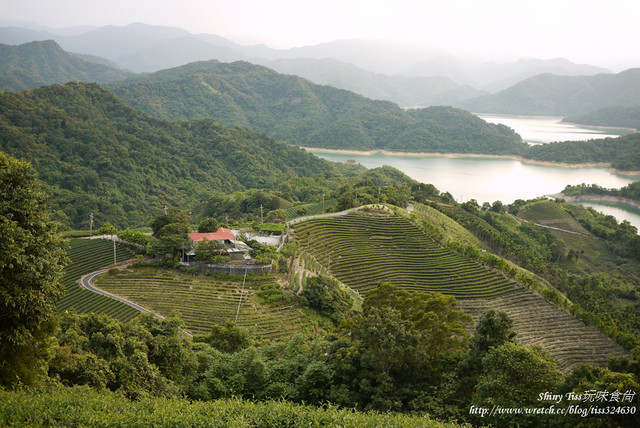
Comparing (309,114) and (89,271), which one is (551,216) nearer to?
(89,271)

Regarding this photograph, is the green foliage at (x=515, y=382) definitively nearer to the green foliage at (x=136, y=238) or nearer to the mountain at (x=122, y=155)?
the green foliage at (x=136, y=238)

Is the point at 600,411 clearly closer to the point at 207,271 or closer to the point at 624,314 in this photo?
the point at 207,271

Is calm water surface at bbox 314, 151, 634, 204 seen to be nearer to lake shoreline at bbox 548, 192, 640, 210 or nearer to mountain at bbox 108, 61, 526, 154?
lake shoreline at bbox 548, 192, 640, 210

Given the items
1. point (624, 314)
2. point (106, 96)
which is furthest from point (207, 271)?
point (106, 96)

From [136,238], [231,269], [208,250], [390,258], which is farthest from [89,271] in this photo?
[390,258]

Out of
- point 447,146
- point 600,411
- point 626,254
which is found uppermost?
point 447,146

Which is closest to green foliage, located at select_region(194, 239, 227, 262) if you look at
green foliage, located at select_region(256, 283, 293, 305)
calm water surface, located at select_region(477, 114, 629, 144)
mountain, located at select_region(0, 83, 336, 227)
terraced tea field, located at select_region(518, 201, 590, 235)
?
green foliage, located at select_region(256, 283, 293, 305)
